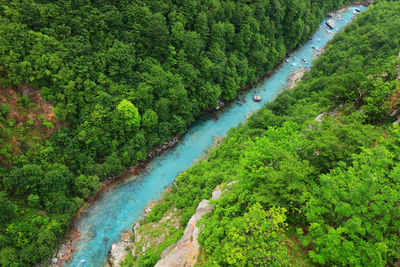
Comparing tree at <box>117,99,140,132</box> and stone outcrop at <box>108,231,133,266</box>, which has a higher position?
tree at <box>117,99,140,132</box>

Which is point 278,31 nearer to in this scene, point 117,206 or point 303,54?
point 303,54

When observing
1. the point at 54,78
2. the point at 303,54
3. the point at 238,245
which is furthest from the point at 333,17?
the point at 238,245

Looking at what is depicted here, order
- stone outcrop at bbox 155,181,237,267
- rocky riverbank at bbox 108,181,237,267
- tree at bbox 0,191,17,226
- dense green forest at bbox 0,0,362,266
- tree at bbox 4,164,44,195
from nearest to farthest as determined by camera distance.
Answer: stone outcrop at bbox 155,181,237,267, rocky riverbank at bbox 108,181,237,267, tree at bbox 0,191,17,226, tree at bbox 4,164,44,195, dense green forest at bbox 0,0,362,266

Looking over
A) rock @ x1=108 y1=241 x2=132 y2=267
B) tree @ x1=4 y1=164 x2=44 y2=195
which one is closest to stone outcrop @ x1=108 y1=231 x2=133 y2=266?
rock @ x1=108 y1=241 x2=132 y2=267

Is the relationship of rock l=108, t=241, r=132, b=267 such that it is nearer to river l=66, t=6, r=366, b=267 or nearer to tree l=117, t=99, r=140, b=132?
river l=66, t=6, r=366, b=267

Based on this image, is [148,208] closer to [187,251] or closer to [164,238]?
[164,238]

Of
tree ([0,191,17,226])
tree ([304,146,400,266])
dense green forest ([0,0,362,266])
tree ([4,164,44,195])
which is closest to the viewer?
tree ([304,146,400,266])

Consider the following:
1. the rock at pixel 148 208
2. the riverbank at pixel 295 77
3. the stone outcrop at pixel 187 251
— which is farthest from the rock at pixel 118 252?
the riverbank at pixel 295 77
